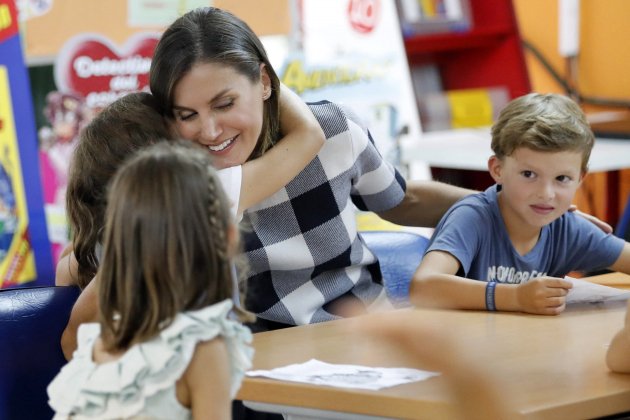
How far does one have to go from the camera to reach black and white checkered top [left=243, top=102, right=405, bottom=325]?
1965 mm

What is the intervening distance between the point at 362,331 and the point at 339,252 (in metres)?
0.36

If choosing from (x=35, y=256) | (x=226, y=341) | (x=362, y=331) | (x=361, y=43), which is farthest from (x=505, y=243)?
(x=361, y=43)

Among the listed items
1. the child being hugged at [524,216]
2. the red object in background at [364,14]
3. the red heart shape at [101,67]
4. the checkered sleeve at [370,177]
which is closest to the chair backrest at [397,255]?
the checkered sleeve at [370,177]

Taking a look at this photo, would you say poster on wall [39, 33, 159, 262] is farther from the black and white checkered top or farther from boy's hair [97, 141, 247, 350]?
boy's hair [97, 141, 247, 350]

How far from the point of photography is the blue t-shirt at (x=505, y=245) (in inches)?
77.5

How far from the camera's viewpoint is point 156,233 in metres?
1.17

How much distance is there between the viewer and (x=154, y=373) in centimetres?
114

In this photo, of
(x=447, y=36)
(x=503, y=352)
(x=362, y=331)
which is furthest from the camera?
(x=447, y=36)

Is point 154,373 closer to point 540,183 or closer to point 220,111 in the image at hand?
point 220,111

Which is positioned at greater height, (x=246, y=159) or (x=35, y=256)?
(x=246, y=159)

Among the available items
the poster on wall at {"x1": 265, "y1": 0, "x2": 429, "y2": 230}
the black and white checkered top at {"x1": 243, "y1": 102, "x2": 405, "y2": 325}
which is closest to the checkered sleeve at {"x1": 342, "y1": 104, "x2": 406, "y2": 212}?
the black and white checkered top at {"x1": 243, "y1": 102, "x2": 405, "y2": 325}

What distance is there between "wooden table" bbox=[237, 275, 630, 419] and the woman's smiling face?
0.33m

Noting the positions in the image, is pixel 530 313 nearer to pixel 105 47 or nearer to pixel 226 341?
pixel 226 341

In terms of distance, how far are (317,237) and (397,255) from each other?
0.97 feet
